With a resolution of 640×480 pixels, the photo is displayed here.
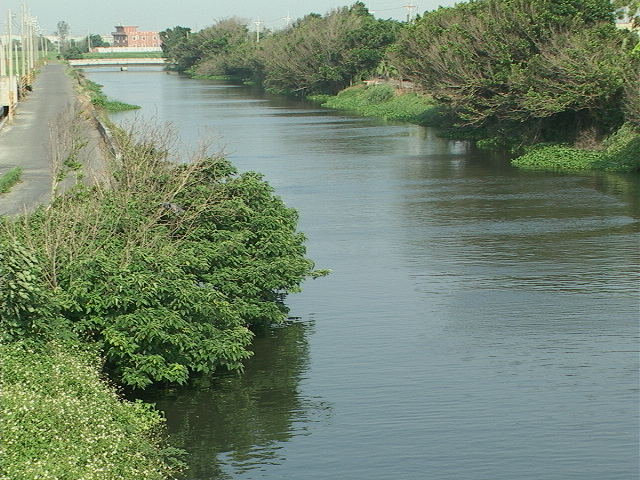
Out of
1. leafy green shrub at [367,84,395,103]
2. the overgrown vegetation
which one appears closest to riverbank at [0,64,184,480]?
the overgrown vegetation

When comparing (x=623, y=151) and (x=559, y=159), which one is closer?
(x=623, y=151)

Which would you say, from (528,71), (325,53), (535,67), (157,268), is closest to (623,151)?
(535,67)

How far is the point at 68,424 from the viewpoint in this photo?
13.2m

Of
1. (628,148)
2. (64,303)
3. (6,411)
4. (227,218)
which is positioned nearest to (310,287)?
(227,218)

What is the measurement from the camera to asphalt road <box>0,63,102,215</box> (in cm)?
3022

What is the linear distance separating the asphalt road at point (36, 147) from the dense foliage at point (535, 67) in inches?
712

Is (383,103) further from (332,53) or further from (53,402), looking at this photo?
(53,402)

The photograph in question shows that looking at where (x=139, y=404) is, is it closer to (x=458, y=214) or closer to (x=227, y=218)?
(x=227, y=218)

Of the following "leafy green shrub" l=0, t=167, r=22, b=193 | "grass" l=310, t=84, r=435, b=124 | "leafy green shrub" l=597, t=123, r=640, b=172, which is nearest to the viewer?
"leafy green shrub" l=0, t=167, r=22, b=193

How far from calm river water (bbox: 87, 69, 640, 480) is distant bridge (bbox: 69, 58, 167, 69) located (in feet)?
493

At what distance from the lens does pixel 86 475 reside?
38.1 ft

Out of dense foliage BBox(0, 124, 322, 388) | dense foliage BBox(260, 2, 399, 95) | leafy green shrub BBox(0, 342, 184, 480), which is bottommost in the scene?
leafy green shrub BBox(0, 342, 184, 480)

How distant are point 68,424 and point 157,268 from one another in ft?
15.4

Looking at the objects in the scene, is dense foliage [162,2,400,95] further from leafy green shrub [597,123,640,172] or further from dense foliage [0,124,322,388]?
dense foliage [0,124,322,388]
